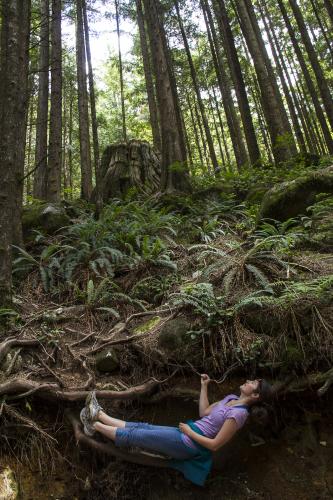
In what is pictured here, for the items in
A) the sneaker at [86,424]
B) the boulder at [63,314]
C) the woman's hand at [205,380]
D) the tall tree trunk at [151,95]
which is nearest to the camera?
the sneaker at [86,424]

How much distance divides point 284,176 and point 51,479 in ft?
27.2

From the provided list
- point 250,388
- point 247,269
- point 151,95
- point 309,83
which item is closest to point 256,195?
point 247,269

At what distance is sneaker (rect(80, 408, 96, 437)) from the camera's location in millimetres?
3596

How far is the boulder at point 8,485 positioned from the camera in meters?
3.21

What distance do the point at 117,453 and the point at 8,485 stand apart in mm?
Answer: 982

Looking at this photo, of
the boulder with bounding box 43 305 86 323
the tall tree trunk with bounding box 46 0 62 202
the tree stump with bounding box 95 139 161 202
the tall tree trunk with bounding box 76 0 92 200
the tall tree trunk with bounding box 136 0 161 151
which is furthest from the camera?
the tall tree trunk with bounding box 136 0 161 151

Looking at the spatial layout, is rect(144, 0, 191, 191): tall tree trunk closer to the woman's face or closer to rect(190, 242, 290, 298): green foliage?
rect(190, 242, 290, 298): green foliage

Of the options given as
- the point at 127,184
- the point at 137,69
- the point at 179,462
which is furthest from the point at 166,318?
the point at 137,69

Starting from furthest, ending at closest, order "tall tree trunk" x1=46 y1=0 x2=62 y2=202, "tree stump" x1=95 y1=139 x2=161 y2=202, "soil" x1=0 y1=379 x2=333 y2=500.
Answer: "tree stump" x1=95 y1=139 x2=161 y2=202, "tall tree trunk" x1=46 y1=0 x2=62 y2=202, "soil" x1=0 y1=379 x2=333 y2=500

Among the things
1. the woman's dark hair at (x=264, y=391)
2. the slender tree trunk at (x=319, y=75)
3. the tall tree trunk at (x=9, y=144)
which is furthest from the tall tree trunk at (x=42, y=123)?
the woman's dark hair at (x=264, y=391)

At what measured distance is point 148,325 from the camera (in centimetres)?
483

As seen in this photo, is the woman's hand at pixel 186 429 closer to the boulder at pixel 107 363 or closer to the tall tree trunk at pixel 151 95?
the boulder at pixel 107 363

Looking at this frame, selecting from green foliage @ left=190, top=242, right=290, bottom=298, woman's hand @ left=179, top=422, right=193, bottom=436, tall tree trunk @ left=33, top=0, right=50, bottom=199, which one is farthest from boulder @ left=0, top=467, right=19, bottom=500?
tall tree trunk @ left=33, top=0, right=50, bottom=199

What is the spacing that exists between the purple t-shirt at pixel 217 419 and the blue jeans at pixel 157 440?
76 mm
